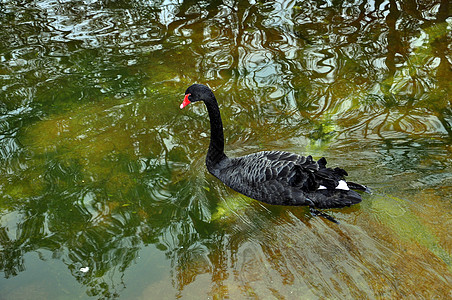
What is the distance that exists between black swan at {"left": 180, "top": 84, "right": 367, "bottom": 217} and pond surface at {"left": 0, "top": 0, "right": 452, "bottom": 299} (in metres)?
0.14

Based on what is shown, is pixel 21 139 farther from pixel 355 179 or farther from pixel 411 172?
pixel 411 172

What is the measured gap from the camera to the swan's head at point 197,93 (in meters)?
4.29

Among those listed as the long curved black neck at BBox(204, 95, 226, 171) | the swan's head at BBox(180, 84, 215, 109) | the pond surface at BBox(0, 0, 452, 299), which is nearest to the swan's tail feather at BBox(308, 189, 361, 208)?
the pond surface at BBox(0, 0, 452, 299)

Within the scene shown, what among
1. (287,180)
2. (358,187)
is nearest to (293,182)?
(287,180)

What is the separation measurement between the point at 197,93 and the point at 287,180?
1234mm

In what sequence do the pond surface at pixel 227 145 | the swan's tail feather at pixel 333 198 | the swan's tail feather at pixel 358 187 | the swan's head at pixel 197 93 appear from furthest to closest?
the swan's head at pixel 197 93
the swan's tail feather at pixel 358 187
the swan's tail feather at pixel 333 198
the pond surface at pixel 227 145

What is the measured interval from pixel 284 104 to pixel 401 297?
2.92 metres

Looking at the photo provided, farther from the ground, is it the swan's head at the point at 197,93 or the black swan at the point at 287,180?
the swan's head at the point at 197,93

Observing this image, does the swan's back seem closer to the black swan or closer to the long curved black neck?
the black swan

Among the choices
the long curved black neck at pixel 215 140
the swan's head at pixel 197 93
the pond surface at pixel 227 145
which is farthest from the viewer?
the long curved black neck at pixel 215 140

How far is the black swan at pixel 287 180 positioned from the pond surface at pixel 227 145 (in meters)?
0.14

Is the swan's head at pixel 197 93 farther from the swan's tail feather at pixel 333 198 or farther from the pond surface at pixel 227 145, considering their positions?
the swan's tail feather at pixel 333 198

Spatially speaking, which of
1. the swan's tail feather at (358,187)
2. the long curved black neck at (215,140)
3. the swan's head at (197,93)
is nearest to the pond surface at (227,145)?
the swan's tail feather at (358,187)

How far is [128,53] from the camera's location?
675cm
